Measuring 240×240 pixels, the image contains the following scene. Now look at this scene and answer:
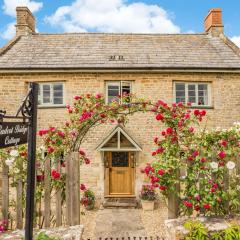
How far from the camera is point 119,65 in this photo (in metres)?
12.0

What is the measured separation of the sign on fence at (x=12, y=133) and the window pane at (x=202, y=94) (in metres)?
10.1

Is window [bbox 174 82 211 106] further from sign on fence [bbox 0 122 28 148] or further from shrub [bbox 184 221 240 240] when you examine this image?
sign on fence [bbox 0 122 28 148]

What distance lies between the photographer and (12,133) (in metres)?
3.24

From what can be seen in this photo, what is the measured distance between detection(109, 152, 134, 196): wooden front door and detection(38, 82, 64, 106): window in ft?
11.3

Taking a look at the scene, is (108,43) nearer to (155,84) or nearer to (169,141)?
(155,84)

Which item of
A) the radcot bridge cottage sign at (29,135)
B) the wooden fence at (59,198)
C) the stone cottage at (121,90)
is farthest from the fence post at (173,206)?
the stone cottage at (121,90)

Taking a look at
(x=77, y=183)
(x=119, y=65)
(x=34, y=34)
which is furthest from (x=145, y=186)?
(x=34, y=34)

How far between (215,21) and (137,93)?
6394mm

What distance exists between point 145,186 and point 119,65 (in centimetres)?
534

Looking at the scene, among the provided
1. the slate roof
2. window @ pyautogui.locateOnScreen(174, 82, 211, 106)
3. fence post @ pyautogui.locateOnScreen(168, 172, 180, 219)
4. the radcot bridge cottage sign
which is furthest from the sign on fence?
window @ pyautogui.locateOnScreen(174, 82, 211, 106)

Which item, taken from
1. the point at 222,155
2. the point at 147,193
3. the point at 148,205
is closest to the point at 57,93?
the point at 147,193

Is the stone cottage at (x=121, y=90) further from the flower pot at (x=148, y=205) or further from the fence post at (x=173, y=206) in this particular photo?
the fence post at (x=173, y=206)

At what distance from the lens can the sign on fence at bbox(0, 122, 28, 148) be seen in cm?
311

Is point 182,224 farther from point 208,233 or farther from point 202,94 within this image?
point 202,94
